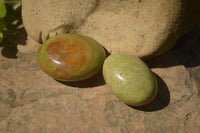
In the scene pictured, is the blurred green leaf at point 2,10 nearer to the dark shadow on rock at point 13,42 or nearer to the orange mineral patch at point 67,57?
the dark shadow on rock at point 13,42

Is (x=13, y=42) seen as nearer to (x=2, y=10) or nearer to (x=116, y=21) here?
(x=2, y=10)

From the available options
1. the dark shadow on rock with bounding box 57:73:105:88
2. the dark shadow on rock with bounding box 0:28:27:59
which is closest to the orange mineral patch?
the dark shadow on rock with bounding box 57:73:105:88

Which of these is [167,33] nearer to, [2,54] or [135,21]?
[135,21]

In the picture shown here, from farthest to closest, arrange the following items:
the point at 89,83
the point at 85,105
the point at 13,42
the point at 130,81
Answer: the point at 13,42, the point at 89,83, the point at 85,105, the point at 130,81

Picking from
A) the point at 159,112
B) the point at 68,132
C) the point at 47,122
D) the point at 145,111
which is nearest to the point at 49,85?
the point at 47,122

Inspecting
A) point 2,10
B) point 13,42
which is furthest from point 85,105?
point 2,10

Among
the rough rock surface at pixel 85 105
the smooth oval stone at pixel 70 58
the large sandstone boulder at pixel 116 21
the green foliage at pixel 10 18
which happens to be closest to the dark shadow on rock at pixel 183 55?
the rough rock surface at pixel 85 105

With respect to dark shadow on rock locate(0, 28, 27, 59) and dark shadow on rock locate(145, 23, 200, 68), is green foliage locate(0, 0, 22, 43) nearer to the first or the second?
dark shadow on rock locate(0, 28, 27, 59)
